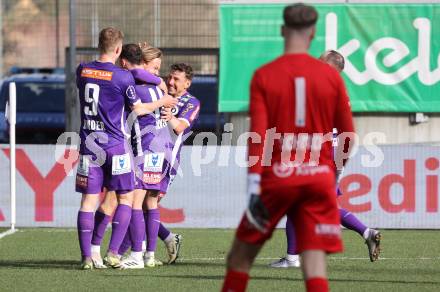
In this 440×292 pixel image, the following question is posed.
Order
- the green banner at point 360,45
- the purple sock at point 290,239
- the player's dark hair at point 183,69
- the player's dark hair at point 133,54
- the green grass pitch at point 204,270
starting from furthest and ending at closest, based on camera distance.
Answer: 1. the green banner at point 360,45
2. the player's dark hair at point 183,69
3. the purple sock at point 290,239
4. the player's dark hair at point 133,54
5. the green grass pitch at point 204,270

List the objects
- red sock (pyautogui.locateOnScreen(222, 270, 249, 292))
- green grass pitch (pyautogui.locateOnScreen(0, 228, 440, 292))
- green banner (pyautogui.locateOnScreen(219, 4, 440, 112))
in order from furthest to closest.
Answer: green banner (pyautogui.locateOnScreen(219, 4, 440, 112)) → green grass pitch (pyautogui.locateOnScreen(0, 228, 440, 292)) → red sock (pyautogui.locateOnScreen(222, 270, 249, 292))

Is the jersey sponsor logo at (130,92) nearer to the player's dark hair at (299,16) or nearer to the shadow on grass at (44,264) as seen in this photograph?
the shadow on grass at (44,264)

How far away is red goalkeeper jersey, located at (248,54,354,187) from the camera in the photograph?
5867mm

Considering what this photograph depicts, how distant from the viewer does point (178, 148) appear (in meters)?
10.2

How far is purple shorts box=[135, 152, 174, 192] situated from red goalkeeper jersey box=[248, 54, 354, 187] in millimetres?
3555

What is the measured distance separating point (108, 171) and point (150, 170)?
1.49 ft

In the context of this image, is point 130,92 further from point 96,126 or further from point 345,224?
point 345,224

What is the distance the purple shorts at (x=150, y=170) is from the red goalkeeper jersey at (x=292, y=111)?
3.55m

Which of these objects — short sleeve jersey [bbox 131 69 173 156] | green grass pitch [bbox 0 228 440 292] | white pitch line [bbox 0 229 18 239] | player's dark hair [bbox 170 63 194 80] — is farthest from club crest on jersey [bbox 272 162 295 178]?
white pitch line [bbox 0 229 18 239]

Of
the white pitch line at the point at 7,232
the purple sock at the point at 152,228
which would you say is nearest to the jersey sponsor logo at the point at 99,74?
the purple sock at the point at 152,228

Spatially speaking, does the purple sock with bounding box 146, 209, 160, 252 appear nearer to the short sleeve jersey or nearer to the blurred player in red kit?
the short sleeve jersey

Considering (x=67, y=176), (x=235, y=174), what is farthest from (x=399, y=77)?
(x=67, y=176)

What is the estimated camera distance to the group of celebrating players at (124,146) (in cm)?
908

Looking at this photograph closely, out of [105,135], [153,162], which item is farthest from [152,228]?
[105,135]
